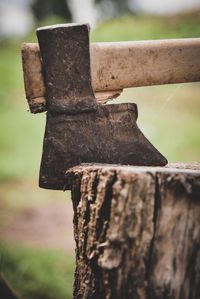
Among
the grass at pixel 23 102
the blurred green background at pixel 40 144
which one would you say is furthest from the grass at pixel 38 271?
the grass at pixel 23 102

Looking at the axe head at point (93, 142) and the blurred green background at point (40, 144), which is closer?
the axe head at point (93, 142)

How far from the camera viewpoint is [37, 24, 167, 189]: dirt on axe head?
154cm

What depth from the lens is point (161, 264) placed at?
1273 mm

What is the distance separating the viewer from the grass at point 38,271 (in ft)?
9.29

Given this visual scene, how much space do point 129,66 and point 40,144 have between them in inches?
255

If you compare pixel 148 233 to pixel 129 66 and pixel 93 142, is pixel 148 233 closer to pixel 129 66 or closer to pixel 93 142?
pixel 93 142

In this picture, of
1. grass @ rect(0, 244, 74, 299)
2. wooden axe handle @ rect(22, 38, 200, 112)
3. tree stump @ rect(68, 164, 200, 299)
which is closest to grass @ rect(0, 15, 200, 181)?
grass @ rect(0, 244, 74, 299)

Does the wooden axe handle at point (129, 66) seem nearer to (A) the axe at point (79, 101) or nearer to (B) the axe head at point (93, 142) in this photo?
(A) the axe at point (79, 101)

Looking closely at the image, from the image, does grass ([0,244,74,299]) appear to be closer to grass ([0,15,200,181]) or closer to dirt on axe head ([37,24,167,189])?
dirt on axe head ([37,24,167,189])

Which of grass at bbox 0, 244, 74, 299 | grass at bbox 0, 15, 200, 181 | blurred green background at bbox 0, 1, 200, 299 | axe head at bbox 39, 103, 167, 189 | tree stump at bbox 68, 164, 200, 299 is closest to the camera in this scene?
tree stump at bbox 68, 164, 200, 299

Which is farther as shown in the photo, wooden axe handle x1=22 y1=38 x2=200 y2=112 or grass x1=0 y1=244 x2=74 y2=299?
grass x1=0 y1=244 x2=74 y2=299

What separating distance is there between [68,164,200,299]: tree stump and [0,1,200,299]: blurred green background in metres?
1.18

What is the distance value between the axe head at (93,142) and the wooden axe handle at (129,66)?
0.11m

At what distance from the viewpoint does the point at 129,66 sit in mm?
1680
